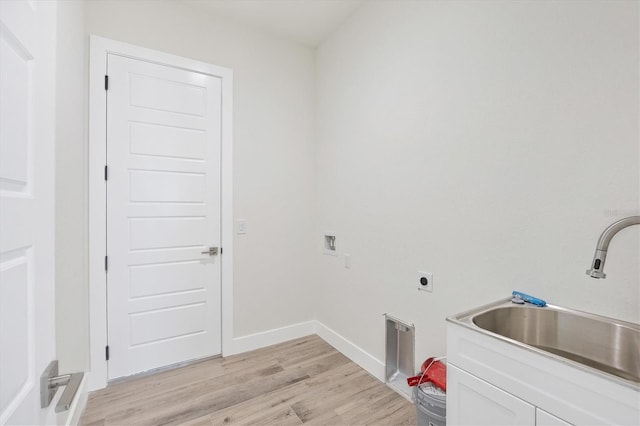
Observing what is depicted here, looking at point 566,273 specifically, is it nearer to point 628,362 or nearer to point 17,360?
point 628,362

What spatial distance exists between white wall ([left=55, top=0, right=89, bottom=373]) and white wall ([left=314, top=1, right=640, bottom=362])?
78.2 inches

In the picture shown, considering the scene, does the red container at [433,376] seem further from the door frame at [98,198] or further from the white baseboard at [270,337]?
the door frame at [98,198]

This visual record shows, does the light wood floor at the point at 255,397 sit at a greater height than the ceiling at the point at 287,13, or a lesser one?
lesser

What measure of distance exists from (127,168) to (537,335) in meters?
2.83

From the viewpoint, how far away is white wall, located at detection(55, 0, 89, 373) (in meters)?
1.56

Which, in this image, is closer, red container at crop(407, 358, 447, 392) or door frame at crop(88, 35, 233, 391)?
red container at crop(407, 358, 447, 392)


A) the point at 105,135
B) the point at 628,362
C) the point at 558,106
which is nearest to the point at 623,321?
the point at 628,362

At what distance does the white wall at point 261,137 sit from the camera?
7.82 feet

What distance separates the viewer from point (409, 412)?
1938 millimetres

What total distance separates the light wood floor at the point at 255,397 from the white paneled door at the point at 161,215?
0.78 ft

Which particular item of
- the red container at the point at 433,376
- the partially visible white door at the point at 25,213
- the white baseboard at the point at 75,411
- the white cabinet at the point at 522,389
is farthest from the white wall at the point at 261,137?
the white cabinet at the point at 522,389

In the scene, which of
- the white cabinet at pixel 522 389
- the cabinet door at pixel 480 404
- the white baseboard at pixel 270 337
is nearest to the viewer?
the white cabinet at pixel 522 389

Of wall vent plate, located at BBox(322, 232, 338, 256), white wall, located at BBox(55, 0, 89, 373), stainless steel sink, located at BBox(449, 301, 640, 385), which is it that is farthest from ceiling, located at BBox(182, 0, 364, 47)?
stainless steel sink, located at BBox(449, 301, 640, 385)

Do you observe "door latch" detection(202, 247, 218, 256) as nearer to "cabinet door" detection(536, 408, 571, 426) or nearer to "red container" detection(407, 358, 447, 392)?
"red container" detection(407, 358, 447, 392)
